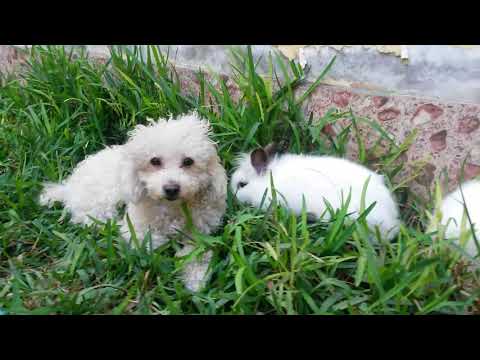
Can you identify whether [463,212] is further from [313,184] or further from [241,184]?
[241,184]

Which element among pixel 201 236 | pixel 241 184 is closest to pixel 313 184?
pixel 241 184

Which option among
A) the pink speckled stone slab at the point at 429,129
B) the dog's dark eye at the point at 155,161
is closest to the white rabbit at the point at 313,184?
the pink speckled stone slab at the point at 429,129

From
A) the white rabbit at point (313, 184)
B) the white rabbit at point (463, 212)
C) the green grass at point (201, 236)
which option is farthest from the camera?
the white rabbit at point (313, 184)

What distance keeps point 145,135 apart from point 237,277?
94cm

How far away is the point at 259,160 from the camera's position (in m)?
3.44

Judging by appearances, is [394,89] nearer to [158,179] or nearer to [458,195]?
[458,195]

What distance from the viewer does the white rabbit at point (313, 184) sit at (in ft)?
10.0

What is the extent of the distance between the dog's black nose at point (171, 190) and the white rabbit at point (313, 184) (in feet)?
2.39

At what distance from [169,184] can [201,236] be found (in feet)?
1.32

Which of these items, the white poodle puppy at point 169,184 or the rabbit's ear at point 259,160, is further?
the rabbit's ear at point 259,160

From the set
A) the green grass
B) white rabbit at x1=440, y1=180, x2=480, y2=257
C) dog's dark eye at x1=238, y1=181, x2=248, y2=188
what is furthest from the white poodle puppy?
white rabbit at x1=440, y1=180, x2=480, y2=257

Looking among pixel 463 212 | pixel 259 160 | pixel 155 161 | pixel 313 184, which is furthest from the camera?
pixel 259 160

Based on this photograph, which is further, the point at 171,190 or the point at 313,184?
the point at 313,184

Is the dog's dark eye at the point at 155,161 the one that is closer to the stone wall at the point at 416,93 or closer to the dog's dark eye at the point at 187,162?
the dog's dark eye at the point at 187,162
